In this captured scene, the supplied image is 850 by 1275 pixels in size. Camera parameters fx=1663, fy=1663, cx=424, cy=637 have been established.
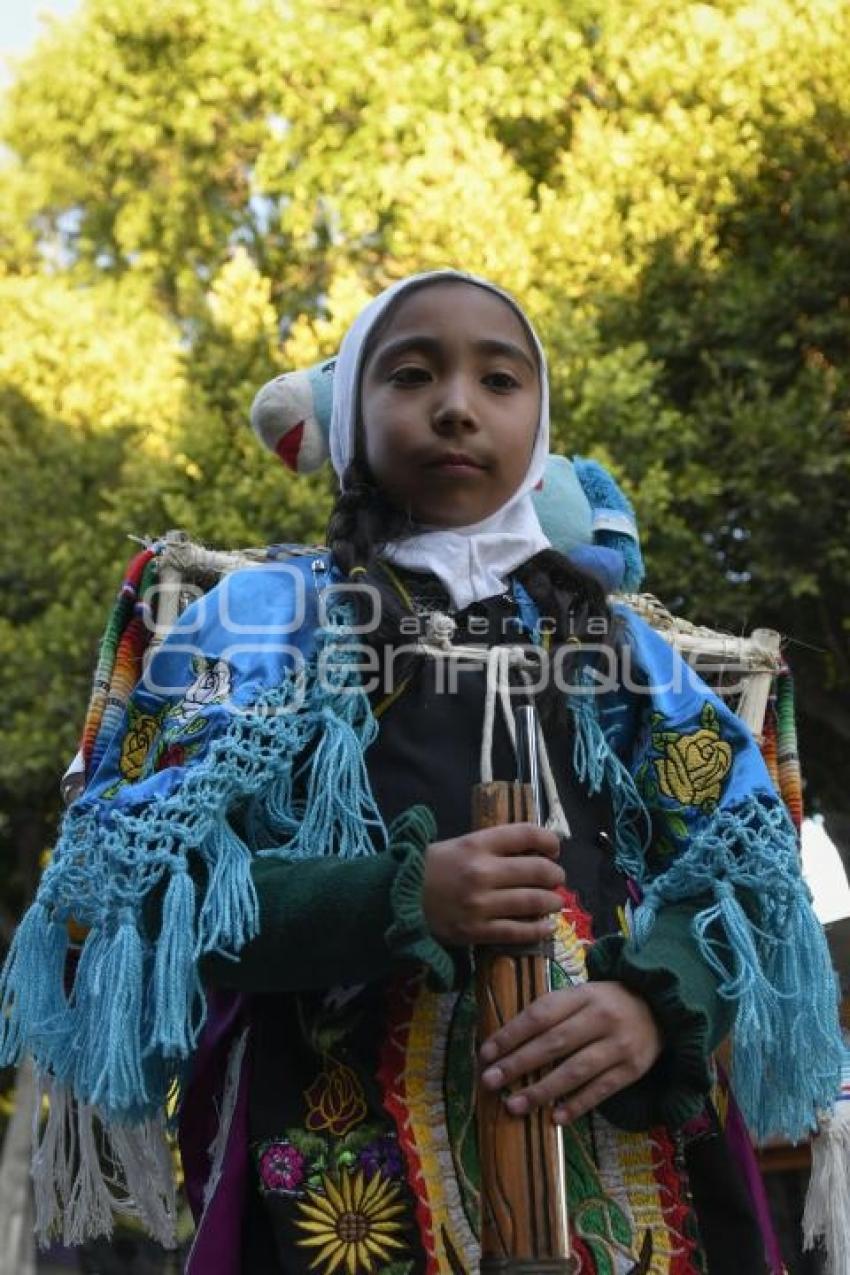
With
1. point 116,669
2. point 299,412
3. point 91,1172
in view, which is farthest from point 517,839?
point 299,412

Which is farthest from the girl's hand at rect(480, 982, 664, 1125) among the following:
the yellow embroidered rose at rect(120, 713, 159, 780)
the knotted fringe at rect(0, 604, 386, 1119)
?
the yellow embroidered rose at rect(120, 713, 159, 780)

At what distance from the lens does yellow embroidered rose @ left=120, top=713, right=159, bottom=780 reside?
2139mm

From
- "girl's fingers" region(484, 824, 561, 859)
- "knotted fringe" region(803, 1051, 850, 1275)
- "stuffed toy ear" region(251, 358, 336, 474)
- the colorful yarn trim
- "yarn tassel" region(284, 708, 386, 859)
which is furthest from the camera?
"stuffed toy ear" region(251, 358, 336, 474)

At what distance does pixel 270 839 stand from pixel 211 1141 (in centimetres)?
38

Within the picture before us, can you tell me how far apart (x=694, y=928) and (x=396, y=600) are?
1.78 feet

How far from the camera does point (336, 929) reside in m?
1.78

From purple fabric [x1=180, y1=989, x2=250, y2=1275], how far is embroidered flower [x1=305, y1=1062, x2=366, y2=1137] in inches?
3.3

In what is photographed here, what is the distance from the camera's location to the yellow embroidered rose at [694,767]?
2.08m

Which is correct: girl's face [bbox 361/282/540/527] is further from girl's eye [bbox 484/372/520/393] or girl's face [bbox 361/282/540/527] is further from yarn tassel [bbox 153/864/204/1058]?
yarn tassel [bbox 153/864/204/1058]

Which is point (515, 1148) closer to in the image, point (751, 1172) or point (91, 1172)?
point (751, 1172)

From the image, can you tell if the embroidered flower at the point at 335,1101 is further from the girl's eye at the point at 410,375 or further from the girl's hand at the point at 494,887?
the girl's eye at the point at 410,375

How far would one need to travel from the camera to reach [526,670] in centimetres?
207

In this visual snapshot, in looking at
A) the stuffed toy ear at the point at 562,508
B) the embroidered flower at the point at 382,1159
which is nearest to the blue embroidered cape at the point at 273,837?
the embroidered flower at the point at 382,1159

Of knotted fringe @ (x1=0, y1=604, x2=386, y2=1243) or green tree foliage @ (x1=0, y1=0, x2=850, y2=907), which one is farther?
green tree foliage @ (x1=0, y1=0, x2=850, y2=907)
